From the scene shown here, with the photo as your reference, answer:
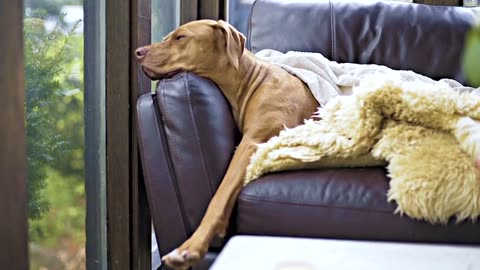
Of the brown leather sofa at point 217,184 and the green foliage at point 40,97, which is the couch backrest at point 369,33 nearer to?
the brown leather sofa at point 217,184

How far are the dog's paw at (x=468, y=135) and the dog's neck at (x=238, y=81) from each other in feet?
2.09

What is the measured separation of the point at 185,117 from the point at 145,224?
49cm

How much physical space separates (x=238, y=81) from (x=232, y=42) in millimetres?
118

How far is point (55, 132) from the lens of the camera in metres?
1.44

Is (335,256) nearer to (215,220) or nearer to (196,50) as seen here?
(215,220)

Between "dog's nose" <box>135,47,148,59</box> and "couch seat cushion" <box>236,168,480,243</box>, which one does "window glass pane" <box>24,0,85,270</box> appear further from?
"couch seat cushion" <box>236,168,480,243</box>

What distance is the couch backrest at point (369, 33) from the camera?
2.15 metres

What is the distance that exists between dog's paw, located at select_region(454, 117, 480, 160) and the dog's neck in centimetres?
64

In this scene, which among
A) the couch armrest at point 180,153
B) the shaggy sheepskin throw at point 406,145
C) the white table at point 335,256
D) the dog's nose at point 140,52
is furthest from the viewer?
the dog's nose at point 140,52

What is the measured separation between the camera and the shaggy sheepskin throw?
1.25 m

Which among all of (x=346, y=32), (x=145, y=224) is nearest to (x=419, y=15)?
(x=346, y=32)

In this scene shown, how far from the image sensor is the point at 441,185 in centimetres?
125

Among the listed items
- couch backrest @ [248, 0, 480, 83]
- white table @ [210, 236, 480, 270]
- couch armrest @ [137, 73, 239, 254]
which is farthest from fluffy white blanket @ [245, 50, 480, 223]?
couch backrest @ [248, 0, 480, 83]

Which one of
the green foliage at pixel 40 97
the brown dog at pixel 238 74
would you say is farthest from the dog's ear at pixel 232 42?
the green foliage at pixel 40 97
